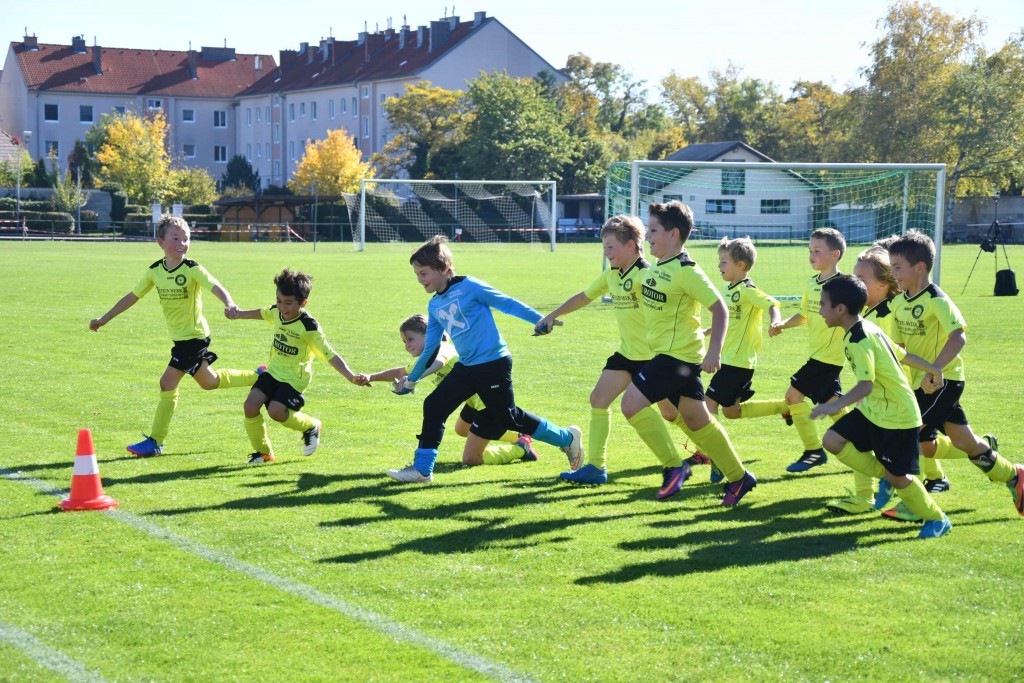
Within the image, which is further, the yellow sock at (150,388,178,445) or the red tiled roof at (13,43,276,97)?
the red tiled roof at (13,43,276,97)

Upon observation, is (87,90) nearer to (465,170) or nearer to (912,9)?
(465,170)

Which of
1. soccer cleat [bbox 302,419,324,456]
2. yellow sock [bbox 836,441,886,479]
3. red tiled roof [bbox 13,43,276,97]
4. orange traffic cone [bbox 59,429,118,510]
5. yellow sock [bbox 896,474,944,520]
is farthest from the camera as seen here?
red tiled roof [bbox 13,43,276,97]

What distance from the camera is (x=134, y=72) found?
102 meters

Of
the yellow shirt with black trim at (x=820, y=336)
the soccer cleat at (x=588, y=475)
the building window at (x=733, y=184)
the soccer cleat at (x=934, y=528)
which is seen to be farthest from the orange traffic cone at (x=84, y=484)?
the building window at (x=733, y=184)

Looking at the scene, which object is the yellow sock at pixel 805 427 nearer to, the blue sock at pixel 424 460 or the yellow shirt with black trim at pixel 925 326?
the yellow shirt with black trim at pixel 925 326

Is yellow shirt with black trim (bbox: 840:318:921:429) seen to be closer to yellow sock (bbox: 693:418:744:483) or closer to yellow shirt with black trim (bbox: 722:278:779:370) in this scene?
yellow sock (bbox: 693:418:744:483)

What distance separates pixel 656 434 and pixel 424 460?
1512mm

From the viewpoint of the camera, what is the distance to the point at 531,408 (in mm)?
10445

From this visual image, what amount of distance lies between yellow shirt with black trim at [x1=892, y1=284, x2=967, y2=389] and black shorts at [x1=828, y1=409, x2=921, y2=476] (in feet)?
2.65

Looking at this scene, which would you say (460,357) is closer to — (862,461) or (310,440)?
(310,440)

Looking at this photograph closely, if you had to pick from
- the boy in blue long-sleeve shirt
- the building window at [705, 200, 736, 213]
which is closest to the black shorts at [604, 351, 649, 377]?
the boy in blue long-sleeve shirt

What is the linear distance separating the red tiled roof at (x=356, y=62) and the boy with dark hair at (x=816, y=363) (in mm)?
78549

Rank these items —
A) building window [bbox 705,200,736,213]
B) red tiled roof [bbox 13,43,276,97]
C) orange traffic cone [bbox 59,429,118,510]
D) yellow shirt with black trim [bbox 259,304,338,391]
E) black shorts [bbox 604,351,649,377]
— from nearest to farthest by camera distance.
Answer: orange traffic cone [bbox 59,429,118,510] < black shorts [bbox 604,351,649,377] < yellow shirt with black trim [bbox 259,304,338,391] < building window [bbox 705,200,736,213] < red tiled roof [bbox 13,43,276,97]

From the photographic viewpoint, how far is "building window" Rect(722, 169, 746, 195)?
37.0m
